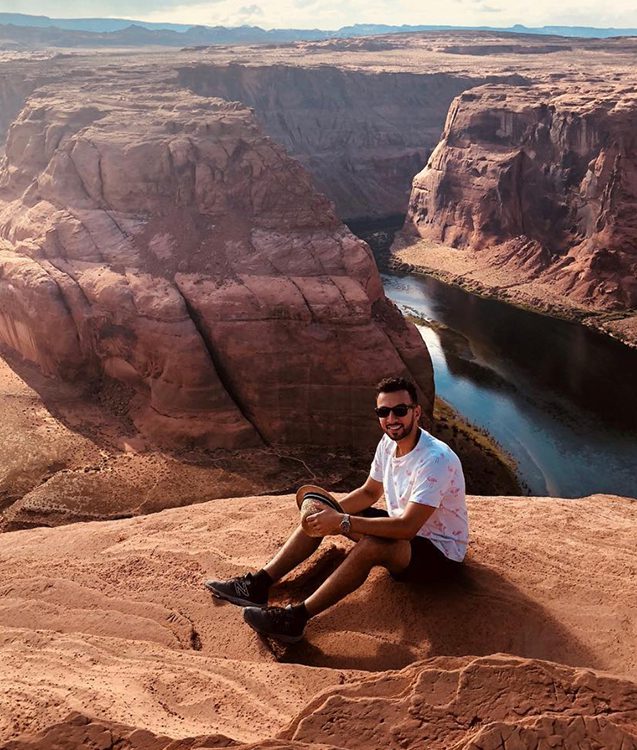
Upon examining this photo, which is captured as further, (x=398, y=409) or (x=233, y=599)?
(x=233, y=599)

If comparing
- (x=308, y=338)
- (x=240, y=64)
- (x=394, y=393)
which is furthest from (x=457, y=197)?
(x=394, y=393)

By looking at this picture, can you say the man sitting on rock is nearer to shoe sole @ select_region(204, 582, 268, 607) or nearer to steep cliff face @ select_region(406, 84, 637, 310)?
shoe sole @ select_region(204, 582, 268, 607)

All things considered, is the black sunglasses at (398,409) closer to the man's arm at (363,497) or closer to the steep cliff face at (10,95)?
the man's arm at (363,497)

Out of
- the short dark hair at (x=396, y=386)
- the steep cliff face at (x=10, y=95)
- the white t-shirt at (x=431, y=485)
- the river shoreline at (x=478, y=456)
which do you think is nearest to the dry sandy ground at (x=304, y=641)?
the white t-shirt at (x=431, y=485)

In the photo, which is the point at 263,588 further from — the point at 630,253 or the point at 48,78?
the point at 48,78

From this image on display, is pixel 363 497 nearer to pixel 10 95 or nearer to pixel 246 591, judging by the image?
pixel 246 591

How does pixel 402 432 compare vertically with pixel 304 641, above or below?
above

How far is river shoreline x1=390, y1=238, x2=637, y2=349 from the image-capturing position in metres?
39.3

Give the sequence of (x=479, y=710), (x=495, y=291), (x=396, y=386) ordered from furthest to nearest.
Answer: (x=495, y=291)
(x=396, y=386)
(x=479, y=710)

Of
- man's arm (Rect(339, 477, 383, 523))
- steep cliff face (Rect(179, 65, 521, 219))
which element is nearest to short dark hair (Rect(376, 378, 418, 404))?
man's arm (Rect(339, 477, 383, 523))

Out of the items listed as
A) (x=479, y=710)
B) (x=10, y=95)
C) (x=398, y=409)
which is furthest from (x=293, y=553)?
(x=10, y=95)

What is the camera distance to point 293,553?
7023 mm

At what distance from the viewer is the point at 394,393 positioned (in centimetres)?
651

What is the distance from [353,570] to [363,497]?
1.00 m
